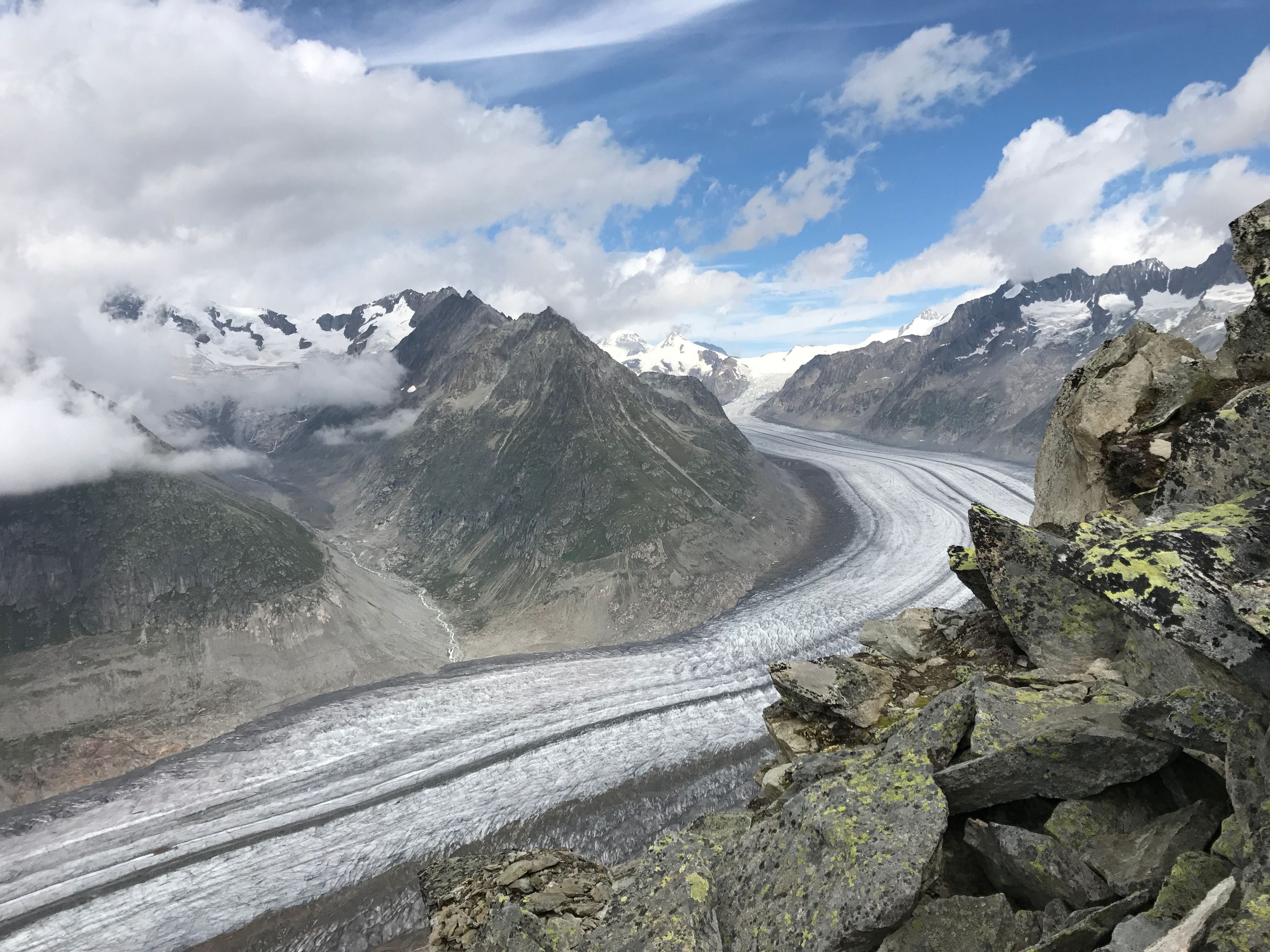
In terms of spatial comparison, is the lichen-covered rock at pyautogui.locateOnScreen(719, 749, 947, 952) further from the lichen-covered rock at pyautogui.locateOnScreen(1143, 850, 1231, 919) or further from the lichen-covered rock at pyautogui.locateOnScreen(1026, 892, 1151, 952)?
the lichen-covered rock at pyautogui.locateOnScreen(1143, 850, 1231, 919)

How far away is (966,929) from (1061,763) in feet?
8.02

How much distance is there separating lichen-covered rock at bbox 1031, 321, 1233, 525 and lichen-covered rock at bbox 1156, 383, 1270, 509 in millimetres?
3490

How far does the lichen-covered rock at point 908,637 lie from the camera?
16.3m

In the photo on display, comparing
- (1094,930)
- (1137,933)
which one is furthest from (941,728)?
(1137,933)

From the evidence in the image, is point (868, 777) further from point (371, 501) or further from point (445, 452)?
point (371, 501)

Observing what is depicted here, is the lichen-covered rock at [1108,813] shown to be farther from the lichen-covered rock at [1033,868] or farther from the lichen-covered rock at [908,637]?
the lichen-covered rock at [908,637]

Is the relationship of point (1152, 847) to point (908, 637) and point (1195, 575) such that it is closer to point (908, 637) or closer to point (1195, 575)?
point (1195, 575)

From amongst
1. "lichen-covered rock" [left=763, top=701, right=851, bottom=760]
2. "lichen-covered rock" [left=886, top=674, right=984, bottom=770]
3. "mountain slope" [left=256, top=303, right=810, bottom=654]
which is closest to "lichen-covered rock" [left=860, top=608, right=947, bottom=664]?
"lichen-covered rock" [left=763, top=701, right=851, bottom=760]

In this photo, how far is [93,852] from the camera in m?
38.2

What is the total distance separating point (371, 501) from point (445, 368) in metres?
37.8

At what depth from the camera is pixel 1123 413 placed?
15.0 meters

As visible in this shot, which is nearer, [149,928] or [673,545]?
[149,928]

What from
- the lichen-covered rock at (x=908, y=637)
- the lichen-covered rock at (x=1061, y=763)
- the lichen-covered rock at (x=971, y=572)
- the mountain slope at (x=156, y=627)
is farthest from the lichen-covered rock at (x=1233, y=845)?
the mountain slope at (x=156, y=627)

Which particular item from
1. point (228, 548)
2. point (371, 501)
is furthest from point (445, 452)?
point (228, 548)
